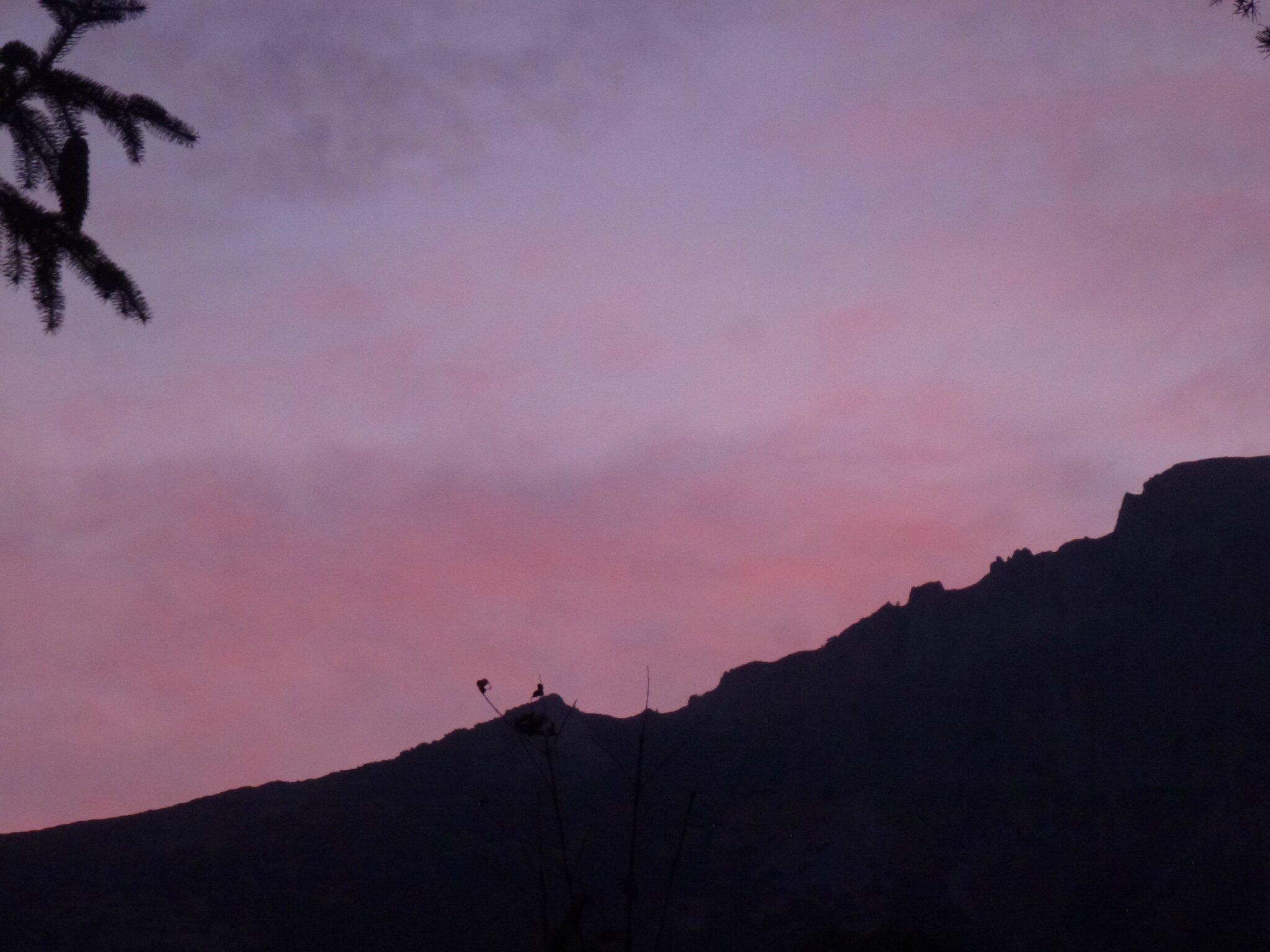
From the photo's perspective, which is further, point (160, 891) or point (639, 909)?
point (160, 891)

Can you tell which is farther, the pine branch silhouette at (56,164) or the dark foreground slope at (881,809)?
the dark foreground slope at (881,809)

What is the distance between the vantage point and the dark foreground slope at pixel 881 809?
85.2 m

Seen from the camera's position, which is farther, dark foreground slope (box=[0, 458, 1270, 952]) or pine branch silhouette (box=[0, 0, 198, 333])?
dark foreground slope (box=[0, 458, 1270, 952])

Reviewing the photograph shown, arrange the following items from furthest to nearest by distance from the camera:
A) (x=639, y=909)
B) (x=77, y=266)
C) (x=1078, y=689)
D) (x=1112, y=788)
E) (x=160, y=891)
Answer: (x=1078, y=689)
(x=1112, y=788)
(x=160, y=891)
(x=639, y=909)
(x=77, y=266)

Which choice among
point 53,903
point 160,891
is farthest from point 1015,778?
point 53,903

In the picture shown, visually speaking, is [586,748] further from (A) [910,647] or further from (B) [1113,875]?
(B) [1113,875]

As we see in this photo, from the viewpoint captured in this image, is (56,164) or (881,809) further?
(881,809)

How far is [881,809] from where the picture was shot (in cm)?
9988

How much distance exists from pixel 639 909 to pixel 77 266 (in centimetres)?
7717

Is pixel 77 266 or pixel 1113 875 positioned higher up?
pixel 77 266

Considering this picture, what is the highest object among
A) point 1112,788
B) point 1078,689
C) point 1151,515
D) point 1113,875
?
point 1151,515

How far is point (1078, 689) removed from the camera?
106 metres

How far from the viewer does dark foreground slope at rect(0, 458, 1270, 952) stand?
85.2m

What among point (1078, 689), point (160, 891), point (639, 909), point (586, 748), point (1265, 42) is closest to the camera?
point (1265, 42)
